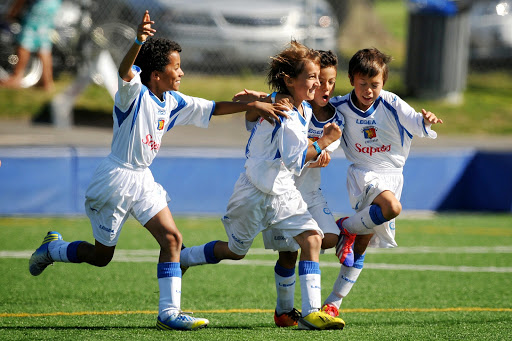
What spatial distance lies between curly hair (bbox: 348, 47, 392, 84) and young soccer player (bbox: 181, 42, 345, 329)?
→ 1.34 feet

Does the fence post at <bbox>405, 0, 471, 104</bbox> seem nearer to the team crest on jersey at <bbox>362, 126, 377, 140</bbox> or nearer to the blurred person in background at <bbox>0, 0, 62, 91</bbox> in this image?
the blurred person in background at <bbox>0, 0, 62, 91</bbox>

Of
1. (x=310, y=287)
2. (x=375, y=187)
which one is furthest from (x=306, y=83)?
(x=310, y=287)

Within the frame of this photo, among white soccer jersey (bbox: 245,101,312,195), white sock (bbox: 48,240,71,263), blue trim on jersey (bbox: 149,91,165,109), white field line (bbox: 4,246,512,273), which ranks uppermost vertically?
blue trim on jersey (bbox: 149,91,165,109)

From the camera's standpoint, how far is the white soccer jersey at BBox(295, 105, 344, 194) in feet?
17.1

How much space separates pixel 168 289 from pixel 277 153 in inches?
42.3

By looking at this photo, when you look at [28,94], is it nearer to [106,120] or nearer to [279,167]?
[106,120]

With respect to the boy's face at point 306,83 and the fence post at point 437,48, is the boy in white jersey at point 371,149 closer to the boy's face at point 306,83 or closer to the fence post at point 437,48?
the boy's face at point 306,83

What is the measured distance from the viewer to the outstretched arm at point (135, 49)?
4.45m

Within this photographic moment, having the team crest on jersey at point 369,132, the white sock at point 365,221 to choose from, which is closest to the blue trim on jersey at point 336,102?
the team crest on jersey at point 369,132

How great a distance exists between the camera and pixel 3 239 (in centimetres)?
797

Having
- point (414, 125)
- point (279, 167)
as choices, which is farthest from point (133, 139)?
point (414, 125)

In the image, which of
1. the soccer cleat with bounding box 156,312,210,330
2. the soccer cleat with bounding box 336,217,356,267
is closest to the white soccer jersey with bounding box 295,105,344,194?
the soccer cleat with bounding box 336,217,356,267

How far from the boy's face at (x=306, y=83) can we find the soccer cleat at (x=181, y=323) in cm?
151

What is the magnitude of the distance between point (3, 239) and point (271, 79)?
4.22 meters
